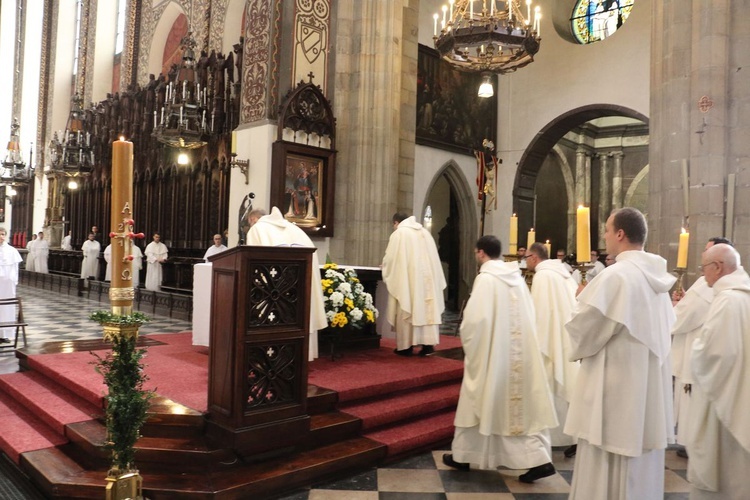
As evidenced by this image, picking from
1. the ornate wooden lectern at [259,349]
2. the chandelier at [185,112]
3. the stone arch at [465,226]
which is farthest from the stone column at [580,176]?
the ornate wooden lectern at [259,349]

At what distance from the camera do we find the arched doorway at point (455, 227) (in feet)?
49.4

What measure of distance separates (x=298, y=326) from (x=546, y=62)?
41.7 ft

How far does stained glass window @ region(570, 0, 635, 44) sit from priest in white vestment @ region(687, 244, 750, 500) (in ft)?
38.8

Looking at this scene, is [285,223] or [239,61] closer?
[285,223]

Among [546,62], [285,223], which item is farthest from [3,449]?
[546,62]

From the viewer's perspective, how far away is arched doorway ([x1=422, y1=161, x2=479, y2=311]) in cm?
1505

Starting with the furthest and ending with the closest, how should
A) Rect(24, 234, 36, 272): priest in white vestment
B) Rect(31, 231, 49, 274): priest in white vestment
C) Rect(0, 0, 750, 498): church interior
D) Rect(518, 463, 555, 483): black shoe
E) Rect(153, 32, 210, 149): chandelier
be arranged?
Rect(24, 234, 36, 272): priest in white vestment < Rect(31, 231, 49, 274): priest in white vestment < Rect(153, 32, 210, 149): chandelier < Rect(0, 0, 750, 498): church interior < Rect(518, 463, 555, 483): black shoe

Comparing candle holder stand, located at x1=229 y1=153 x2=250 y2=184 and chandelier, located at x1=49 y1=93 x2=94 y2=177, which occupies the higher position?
chandelier, located at x1=49 y1=93 x2=94 y2=177

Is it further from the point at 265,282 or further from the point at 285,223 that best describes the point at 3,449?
the point at 285,223

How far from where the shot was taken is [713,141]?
20.2 ft

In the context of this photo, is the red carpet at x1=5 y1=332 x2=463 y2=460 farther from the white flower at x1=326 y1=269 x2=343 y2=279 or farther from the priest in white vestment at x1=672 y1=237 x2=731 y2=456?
the priest in white vestment at x1=672 y1=237 x2=731 y2=456

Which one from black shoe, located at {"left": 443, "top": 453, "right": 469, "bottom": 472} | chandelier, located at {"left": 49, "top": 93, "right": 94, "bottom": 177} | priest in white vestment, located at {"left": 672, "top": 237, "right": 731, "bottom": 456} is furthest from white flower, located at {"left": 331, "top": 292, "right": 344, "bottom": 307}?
chandelier, located at {"left": 49, "top": 93, "right": 94, "bottom": 177}

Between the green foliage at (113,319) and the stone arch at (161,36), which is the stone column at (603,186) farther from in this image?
the green foliage at (113,319)

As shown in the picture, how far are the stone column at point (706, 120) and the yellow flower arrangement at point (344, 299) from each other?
11.0 feet
